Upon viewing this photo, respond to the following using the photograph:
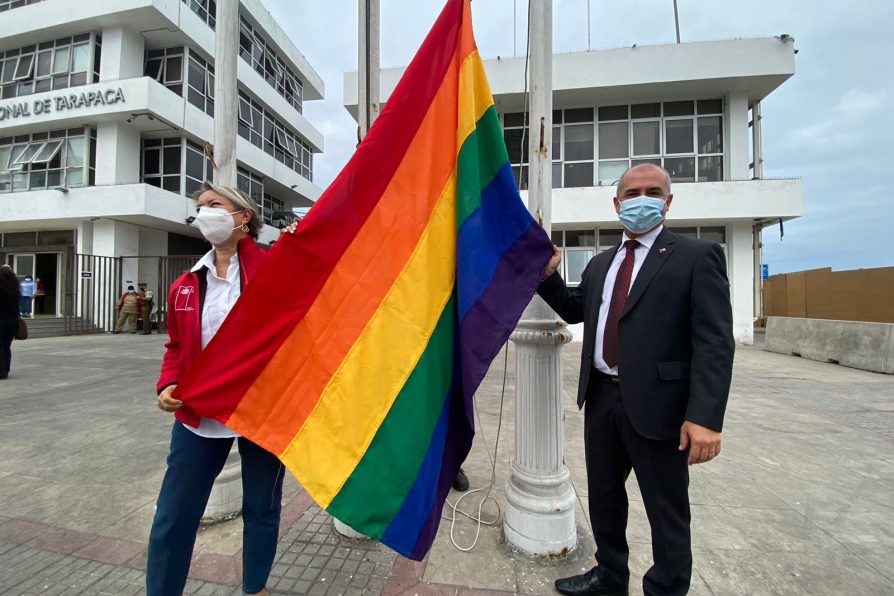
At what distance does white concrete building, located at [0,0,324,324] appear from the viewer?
14453mm

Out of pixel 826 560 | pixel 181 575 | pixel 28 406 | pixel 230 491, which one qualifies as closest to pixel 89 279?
pixel 28 406

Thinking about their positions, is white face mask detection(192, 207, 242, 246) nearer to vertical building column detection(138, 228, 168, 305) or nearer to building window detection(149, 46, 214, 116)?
vertical building column detection(138, 228, 168, 305)

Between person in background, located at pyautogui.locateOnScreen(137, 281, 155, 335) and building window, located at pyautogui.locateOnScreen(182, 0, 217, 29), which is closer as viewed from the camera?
person in background, located at pyautogui.locateOnScreen(137, 281, 155, 335)

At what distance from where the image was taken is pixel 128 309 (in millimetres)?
14195

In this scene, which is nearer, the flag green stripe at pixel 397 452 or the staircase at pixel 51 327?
the flag green stripe at pixel 397 452

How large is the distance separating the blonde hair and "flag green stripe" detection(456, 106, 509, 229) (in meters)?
1.02

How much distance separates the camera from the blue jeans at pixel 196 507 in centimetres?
174

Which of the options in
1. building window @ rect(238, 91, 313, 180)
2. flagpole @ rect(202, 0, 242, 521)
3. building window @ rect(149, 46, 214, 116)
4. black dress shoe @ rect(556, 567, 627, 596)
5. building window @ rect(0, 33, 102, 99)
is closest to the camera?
black dress shoe @ rect(556, 567, 627, 596)

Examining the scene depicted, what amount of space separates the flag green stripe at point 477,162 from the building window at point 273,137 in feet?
62.6

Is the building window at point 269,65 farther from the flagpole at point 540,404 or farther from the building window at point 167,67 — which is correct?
the flagpole at point 540,404

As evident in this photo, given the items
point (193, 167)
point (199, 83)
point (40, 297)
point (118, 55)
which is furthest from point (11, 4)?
point (40, 297)

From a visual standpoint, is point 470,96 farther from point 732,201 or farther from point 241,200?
point 732,201

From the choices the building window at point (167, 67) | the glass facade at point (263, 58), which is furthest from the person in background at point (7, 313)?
the glass facade at point (263, 58)

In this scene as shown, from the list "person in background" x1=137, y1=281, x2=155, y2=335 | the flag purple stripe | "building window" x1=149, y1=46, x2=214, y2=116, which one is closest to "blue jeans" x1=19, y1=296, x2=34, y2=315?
"person in background" x1=137, y1=281, x2=155, y2=335
